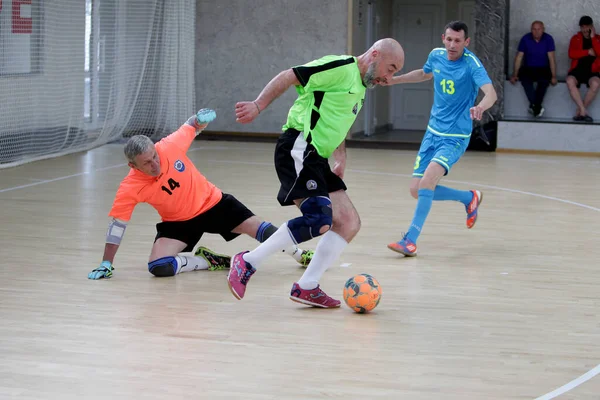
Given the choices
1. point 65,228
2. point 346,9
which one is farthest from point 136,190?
point 346,9

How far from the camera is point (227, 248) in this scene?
21.3 feet

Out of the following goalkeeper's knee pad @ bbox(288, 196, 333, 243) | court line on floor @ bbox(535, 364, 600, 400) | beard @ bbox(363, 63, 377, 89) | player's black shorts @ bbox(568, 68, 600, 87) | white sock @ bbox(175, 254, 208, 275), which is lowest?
court line on floor @ bbox(535, 364, 600, 400)

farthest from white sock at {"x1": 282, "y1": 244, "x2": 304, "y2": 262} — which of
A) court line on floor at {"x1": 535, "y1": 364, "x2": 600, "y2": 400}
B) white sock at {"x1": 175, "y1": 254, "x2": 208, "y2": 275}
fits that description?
court line on floor at {"x1": 535, "y1": 364, "x2": 600, "y2": 400}

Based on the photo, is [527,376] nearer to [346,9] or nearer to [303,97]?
[303,97]

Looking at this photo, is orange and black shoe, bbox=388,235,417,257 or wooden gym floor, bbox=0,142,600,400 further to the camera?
orange and black shoe, bbox=388,235,417,257

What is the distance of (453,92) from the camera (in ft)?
21.3

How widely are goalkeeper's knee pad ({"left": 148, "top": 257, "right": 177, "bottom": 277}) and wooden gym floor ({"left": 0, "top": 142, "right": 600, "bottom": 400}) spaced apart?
0.07 meters

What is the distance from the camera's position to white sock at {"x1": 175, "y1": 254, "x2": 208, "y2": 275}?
18.5ft

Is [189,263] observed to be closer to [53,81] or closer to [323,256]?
[323,256]

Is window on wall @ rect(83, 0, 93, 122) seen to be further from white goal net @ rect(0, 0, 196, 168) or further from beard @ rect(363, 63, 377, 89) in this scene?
beard @ rect(363, 63, 377, 89)

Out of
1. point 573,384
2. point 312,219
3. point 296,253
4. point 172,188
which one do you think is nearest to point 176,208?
point 172,188

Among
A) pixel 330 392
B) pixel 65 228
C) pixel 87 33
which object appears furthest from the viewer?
pixel 87 33

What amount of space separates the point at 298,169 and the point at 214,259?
135 cm

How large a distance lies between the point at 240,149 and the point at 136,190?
782 cm
